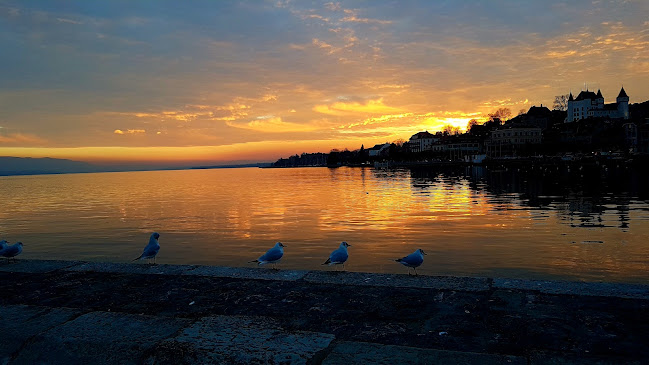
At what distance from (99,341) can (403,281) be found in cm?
394

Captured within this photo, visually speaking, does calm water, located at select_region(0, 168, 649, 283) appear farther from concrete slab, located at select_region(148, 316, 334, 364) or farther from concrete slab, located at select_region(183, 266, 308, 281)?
concrete slab, located at select_region(148, 316, 334, 364)

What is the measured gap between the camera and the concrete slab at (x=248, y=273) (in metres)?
6.66

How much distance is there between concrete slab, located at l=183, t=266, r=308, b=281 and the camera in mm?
6660

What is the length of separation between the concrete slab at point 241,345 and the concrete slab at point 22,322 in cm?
158

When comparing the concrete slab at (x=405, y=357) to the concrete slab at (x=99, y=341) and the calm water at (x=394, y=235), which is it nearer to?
the concrete slab at (x=99, y=341)

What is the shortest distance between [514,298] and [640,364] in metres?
1.72

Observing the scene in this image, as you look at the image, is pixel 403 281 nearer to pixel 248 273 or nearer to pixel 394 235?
pixel 248 273

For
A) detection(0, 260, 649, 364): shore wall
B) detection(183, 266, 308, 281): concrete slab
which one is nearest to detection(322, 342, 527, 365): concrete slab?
detection(0, 260, 649, 364): shore wall

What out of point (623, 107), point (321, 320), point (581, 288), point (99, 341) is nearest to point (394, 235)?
point (581, 288)

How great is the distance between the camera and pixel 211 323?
454cm

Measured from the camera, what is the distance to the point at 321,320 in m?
4.84

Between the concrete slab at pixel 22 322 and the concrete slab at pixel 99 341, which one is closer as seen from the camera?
the concrete slab at pixel 99 341

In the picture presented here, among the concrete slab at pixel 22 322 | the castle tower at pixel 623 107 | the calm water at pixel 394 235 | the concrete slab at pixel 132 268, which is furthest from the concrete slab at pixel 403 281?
the castle tower at pixel 623 107

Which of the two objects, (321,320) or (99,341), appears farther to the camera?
(321,320)
